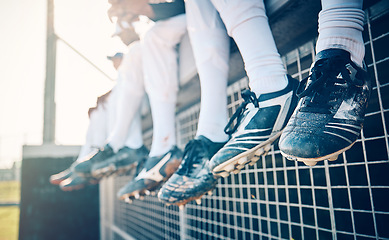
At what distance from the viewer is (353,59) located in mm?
478

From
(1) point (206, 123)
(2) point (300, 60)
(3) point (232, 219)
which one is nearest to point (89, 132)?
(3) point (232, 219)

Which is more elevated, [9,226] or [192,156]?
[192,156]

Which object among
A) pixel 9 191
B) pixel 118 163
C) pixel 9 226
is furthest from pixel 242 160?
pixel 9 191

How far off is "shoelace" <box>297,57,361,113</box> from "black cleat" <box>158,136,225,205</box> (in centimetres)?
32

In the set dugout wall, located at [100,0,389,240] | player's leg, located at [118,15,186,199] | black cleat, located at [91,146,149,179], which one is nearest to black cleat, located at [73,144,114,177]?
black cleat, located at [91,146,149,179]

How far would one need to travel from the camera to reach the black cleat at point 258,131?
579 mm

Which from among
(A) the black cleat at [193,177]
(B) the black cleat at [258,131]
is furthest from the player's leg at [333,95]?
(A) the black cleat at [193,177]

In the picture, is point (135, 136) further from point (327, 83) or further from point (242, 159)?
point (327, 83)

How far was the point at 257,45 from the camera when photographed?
2.12 feet

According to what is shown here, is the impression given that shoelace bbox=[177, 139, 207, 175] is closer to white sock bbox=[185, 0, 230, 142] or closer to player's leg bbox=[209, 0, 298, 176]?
white sock bbox=[185, 0, 230, 142]

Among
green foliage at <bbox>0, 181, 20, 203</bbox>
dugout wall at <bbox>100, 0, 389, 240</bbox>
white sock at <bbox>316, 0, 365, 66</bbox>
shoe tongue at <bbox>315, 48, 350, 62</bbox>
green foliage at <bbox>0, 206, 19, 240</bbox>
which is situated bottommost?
green foliage at <bbox>0, 206, 19, 240</bbox>

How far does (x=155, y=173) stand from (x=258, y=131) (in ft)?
1.61

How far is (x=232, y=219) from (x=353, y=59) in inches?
32.6

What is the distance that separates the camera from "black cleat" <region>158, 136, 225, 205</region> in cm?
71
